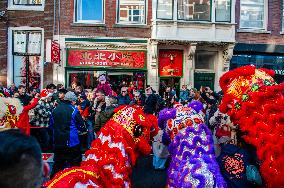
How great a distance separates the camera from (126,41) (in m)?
18.0

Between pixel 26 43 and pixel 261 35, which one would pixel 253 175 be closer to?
pixel 26 43

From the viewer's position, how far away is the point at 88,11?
18.2 metres

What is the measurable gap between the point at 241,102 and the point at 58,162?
13.6 ft

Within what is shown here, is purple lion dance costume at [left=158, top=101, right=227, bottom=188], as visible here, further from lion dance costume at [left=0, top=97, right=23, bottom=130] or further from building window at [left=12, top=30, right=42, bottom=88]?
building window at [left=12, top=30, right=42, bottom=88]

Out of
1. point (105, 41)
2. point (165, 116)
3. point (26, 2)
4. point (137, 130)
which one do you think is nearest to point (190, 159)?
point (137, 130)

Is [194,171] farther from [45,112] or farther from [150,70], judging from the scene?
[150,70]

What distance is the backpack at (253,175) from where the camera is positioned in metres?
3.16

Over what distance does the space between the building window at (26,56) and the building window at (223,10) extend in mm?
8044

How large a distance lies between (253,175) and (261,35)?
1724 cm

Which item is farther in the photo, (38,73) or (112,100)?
(38,73)

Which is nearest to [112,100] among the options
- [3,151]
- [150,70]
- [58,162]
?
[58,162]

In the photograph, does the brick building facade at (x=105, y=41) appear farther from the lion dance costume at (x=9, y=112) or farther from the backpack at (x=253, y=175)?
the backpack at (x=253, y=175)

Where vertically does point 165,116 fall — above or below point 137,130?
above

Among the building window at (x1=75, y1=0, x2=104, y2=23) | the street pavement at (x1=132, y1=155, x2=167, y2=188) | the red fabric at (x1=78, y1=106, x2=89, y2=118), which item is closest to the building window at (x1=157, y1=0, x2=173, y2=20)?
the building window at (x1=75, y1=0, x2=104, y2=23)
